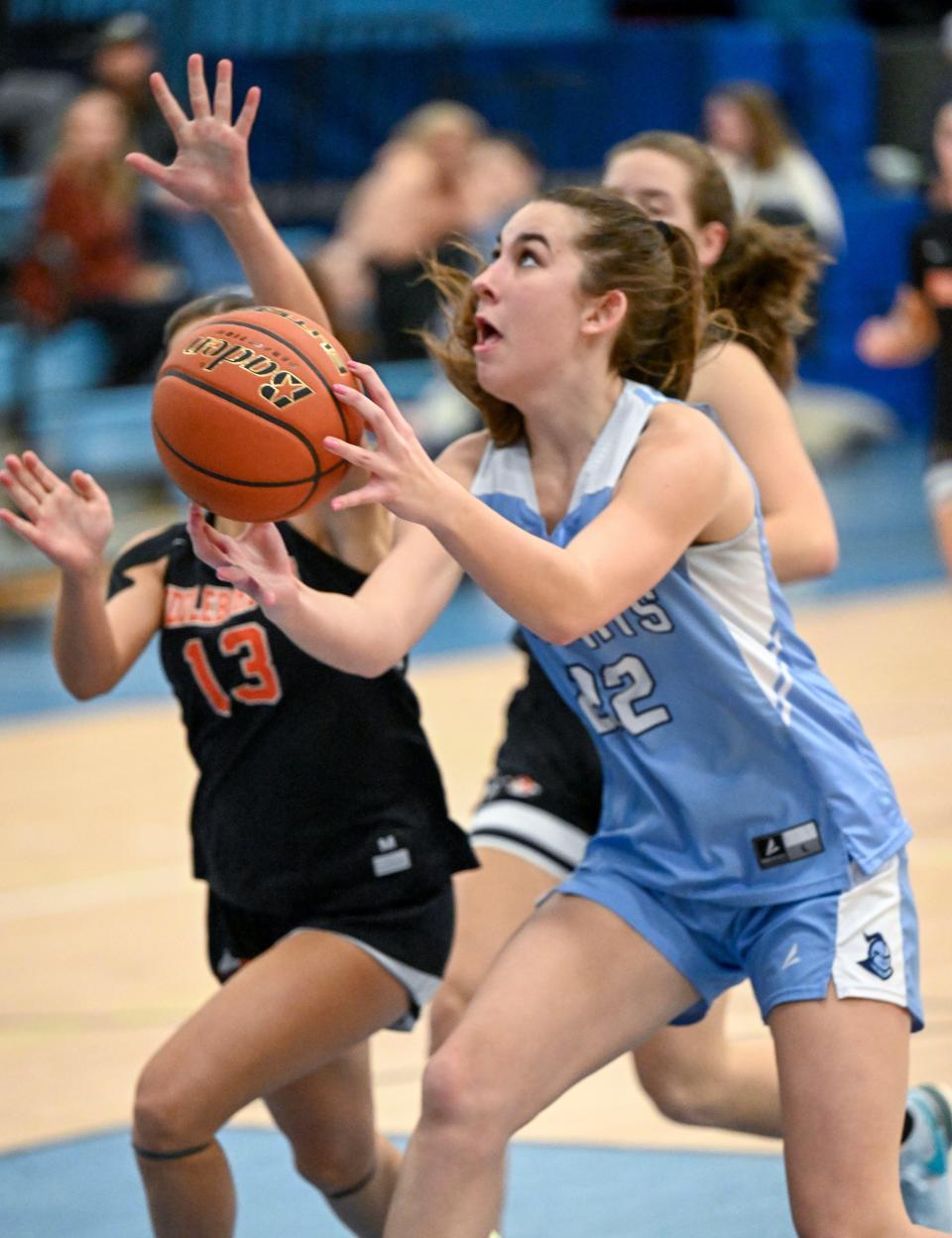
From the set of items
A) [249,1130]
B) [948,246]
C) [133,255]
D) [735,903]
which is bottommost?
[133,255]

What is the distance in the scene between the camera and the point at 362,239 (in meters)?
12.0

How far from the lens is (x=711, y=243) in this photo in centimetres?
411

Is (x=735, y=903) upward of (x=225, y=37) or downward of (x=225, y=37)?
upward

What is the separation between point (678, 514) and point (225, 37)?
12611mm

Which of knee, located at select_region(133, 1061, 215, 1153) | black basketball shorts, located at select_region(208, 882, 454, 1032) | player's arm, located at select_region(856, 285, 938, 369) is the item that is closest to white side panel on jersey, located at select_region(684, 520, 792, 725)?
black basketball shorts, located at select_region(208, 882, 454, 1032)

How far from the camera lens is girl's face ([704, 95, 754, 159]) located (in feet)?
42.8

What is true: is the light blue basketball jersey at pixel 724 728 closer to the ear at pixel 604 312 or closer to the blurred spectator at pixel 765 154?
the ear at pixel 604 312

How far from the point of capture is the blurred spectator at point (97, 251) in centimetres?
1122

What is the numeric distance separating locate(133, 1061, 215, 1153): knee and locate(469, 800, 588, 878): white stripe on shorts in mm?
897

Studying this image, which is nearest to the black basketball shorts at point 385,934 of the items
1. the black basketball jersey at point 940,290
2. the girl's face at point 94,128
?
the black basketball jersey at point 940,290

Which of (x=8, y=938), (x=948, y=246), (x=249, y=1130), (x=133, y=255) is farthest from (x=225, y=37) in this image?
(x=249, y=1130)

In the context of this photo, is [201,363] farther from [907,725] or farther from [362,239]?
[362,239]

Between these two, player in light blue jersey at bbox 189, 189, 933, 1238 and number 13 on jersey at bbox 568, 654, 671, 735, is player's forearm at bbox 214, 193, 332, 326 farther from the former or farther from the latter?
number 13 on jersey at bbox 568, 654, 671, 735

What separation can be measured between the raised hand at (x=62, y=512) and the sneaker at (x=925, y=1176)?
5.63ft
